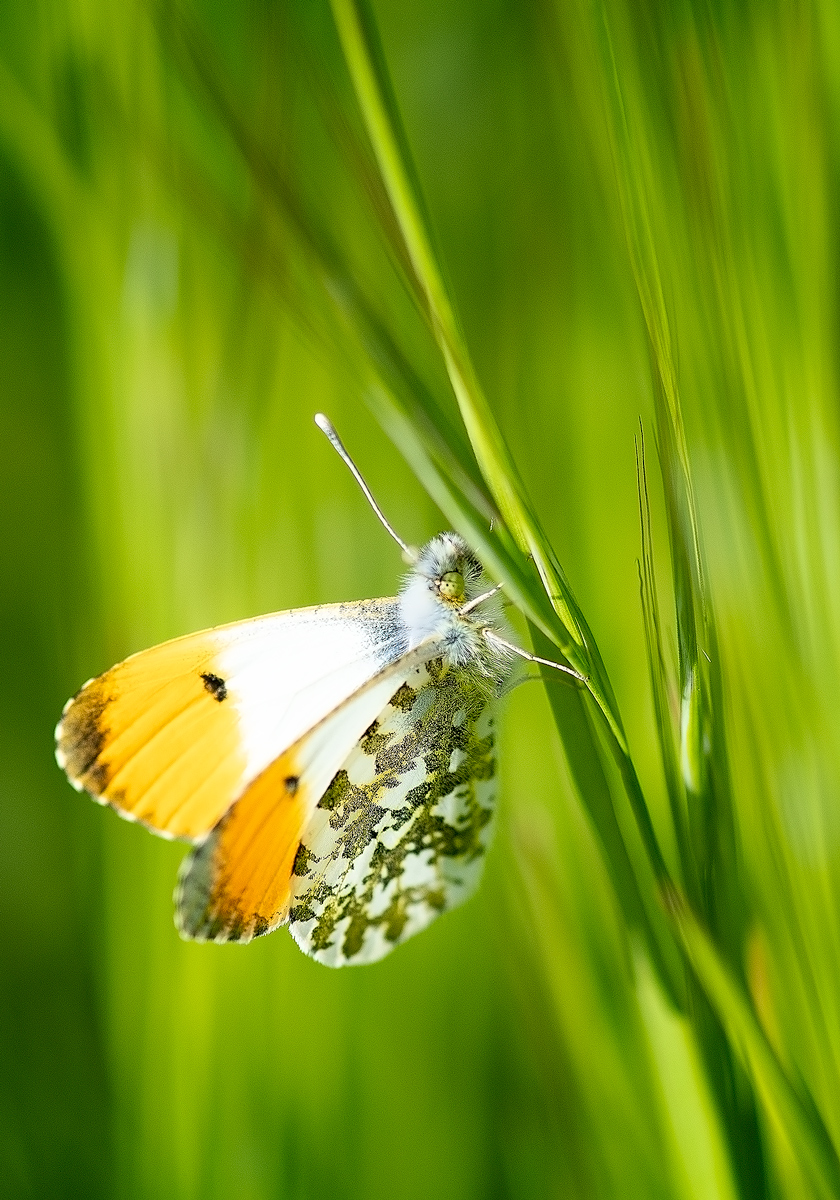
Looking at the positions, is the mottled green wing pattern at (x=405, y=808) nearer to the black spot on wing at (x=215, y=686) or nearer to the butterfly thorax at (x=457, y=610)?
the butterfly thorax at (x=457, y=610)

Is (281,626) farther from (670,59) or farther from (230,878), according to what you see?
(670,59)

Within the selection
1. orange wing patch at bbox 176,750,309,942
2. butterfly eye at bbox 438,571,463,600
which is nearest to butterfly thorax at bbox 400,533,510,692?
butterfly eye at bbox 438,571,463,600

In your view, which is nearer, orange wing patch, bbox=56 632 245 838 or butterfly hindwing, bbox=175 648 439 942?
butterfly hindwing, bbox=175 648 439 942

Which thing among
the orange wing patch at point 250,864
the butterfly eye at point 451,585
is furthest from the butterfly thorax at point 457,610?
the orange wing patch at point 250,864

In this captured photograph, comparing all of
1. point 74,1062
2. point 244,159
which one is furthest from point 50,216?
point 74,1062

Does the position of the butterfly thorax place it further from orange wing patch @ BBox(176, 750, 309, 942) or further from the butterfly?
orange wing patch @ BBox(176, 750, 309, 942)
